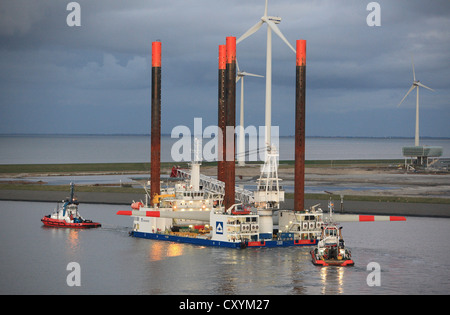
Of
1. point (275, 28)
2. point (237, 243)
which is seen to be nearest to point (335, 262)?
point (237, 243)

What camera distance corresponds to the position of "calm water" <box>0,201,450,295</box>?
75.2m

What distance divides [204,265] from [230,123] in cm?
2706

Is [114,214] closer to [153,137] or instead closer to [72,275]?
[153,137]

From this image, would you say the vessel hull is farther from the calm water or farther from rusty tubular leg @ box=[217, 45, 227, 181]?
rusty tubular leg @ box=[217, 45, 227, 181]

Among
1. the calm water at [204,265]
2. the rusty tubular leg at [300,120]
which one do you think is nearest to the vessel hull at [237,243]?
the calm water at [204,265]

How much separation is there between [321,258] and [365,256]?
7.96m

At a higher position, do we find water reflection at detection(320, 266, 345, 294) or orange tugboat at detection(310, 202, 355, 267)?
orange tugboat at detection(310, 202, 355, 267)

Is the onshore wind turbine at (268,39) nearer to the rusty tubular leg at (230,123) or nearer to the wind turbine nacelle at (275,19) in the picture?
the wind turbine nacelle at (275,19)

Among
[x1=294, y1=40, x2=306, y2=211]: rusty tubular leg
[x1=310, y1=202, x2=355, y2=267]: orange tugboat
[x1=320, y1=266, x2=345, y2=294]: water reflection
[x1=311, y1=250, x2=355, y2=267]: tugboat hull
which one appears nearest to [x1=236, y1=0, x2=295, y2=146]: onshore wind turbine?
[x1=294, y1=40, x2=306, y2=211]: rusty tubular leg

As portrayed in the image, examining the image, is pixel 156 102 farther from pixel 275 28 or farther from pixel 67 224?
pixel 67 224

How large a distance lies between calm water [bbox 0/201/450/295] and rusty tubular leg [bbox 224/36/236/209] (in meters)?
9.77

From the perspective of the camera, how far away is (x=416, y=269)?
8419cm

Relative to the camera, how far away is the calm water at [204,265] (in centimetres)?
7519
